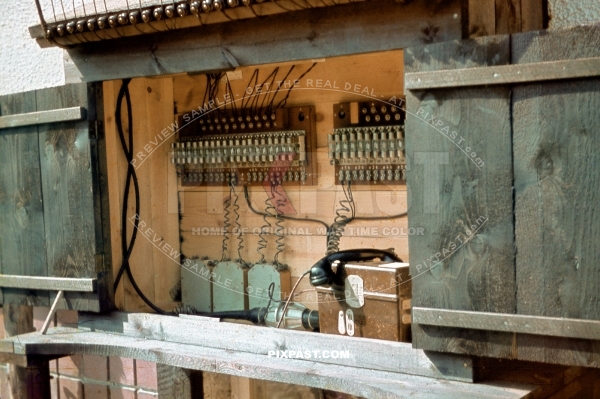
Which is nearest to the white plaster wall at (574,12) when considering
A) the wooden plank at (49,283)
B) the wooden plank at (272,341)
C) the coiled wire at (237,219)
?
the wooden plank at (272,341)

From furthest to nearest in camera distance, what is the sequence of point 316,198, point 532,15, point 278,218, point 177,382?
point 278,218 → point 316,198 → point 177,382 → point 532,15

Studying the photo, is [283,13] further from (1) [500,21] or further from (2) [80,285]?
(2) [80,285]

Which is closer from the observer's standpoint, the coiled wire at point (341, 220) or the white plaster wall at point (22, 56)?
the coiled wire at point (341, 220)

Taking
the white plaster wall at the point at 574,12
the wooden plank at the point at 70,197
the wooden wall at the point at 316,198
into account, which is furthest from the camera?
the wooden wall at the point at 316,198

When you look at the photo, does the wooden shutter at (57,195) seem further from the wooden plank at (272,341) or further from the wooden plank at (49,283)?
Result: the wooden plank at (272,341)

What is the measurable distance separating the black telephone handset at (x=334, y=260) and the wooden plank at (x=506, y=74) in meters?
0.66

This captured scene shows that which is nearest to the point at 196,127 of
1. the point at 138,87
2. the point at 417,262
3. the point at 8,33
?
the point at 138,87

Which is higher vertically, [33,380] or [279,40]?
[279,40]

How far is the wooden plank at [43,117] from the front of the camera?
2588 millimetres

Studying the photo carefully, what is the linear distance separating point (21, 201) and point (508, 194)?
183cm

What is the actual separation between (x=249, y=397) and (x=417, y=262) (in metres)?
1.58

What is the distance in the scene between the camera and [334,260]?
2.40 metres

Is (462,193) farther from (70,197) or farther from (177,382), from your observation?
(70,197)

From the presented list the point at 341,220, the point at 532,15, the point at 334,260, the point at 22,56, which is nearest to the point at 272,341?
the point at 334,260
